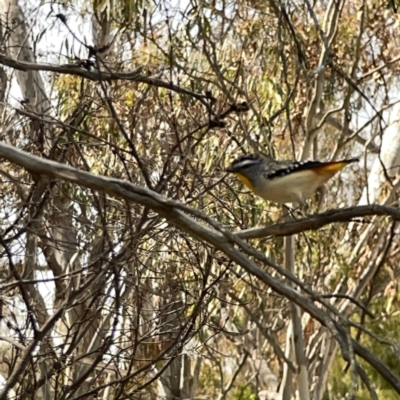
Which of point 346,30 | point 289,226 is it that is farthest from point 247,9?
point 289,226

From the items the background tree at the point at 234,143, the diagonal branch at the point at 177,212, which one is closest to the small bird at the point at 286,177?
the background tree at the point at 234,143

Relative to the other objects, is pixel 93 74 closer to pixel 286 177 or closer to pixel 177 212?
pixel 286 177

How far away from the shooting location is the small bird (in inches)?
198

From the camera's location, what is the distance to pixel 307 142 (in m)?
8.71

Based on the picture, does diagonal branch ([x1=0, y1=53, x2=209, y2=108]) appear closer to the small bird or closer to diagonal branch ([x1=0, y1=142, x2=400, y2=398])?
the small bird

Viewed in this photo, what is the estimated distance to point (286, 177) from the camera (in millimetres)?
5043

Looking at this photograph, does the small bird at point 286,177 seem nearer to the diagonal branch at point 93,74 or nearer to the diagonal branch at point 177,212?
the diagonal branch at point 93,74

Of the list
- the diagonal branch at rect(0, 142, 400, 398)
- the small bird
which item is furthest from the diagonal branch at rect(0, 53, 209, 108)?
the diagonal branch at rect(0, 142, 400, 398)

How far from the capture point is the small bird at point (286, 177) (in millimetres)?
5027

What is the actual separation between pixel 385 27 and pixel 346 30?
399 millimetres

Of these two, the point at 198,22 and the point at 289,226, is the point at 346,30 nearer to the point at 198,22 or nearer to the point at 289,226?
the point at 198,22

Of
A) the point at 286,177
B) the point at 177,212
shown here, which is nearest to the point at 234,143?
the point at 286,177

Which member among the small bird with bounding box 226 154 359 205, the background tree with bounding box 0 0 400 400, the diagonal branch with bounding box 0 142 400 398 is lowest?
the diagonal branch with bounding box 0 142 400 398

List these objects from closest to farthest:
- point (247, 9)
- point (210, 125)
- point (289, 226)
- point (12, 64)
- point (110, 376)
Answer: point (289, 226) < point (210, 125) < point (12, 64) < point (110, 376) < point (247, 9)
